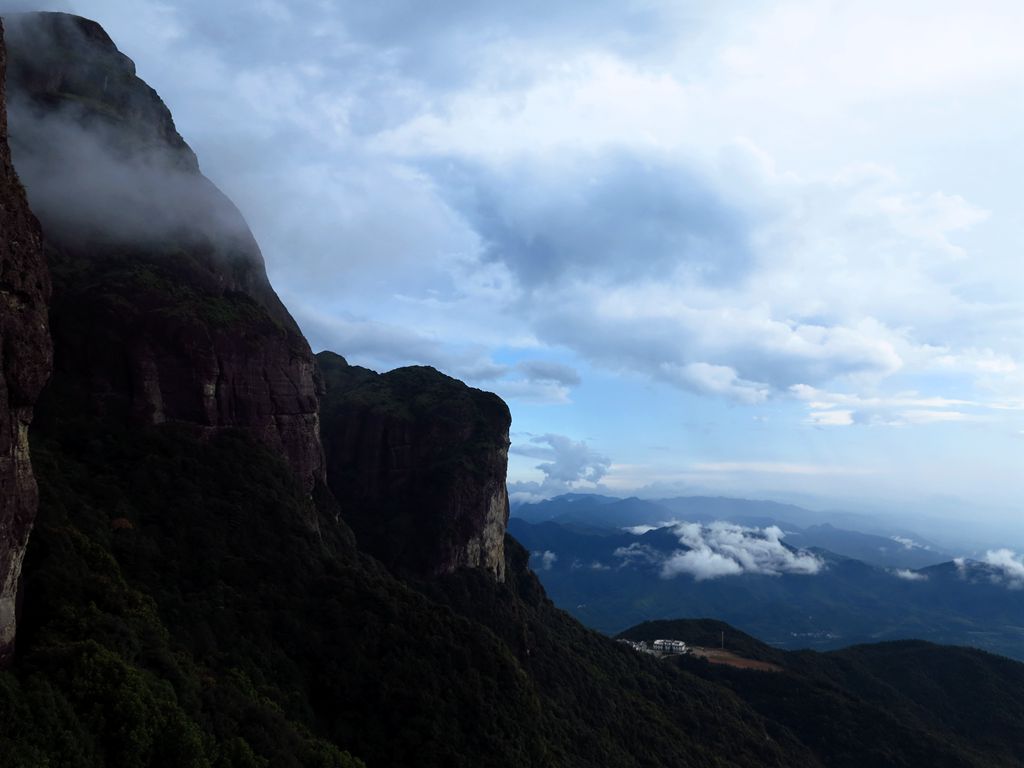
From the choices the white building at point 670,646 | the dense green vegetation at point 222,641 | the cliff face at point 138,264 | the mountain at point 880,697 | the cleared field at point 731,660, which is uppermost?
the cliff face at point 138,264

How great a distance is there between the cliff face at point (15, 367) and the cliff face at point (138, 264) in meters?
29.4

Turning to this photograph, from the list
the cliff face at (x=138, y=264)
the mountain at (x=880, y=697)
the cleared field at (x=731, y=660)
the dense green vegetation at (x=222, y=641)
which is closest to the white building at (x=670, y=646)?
the cleared field at (x=731, y=660)

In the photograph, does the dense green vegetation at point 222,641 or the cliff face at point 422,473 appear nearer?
the dense green vegetation at point 222,641

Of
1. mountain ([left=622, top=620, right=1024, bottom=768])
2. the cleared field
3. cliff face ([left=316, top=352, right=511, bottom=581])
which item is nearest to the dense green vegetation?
cliff face ([left=316, top=352, right=511, bottom=581])

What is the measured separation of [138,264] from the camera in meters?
71.0

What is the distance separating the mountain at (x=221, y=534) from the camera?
3422 cm

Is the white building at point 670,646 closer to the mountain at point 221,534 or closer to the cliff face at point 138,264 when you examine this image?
the mountain at point 221,534

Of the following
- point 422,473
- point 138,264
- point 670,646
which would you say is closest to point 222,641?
point 138,264

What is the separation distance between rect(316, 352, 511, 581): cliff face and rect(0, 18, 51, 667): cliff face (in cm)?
6335

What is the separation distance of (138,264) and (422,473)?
48.9 metres

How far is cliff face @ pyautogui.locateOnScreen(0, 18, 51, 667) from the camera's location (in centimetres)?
3084

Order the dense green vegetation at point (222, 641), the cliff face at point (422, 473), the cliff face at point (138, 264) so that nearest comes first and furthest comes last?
the dense green vegetation at point (222, 641)
the cliff face at point (138, 264)
the cliff face at point (422, 473)

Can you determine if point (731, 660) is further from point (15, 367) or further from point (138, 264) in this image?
point (15, 367)

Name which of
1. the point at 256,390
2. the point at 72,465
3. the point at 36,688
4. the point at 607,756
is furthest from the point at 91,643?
the point at 607,756
